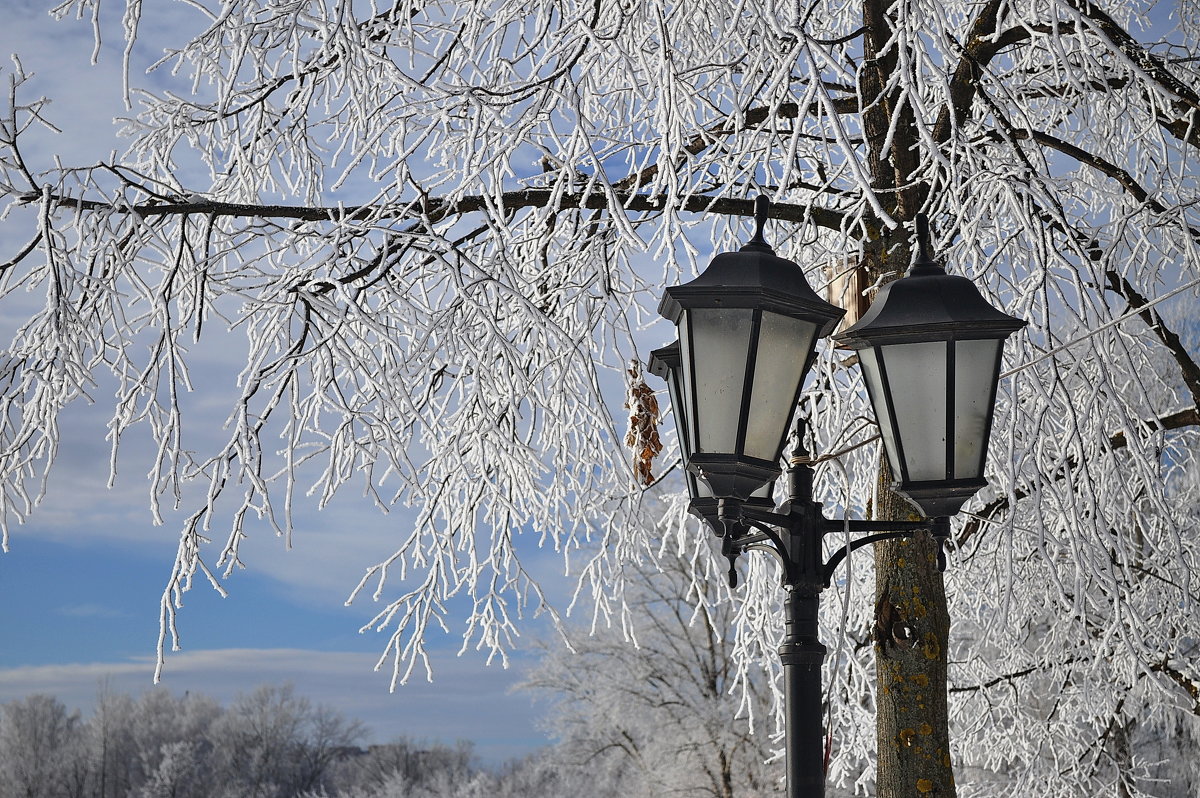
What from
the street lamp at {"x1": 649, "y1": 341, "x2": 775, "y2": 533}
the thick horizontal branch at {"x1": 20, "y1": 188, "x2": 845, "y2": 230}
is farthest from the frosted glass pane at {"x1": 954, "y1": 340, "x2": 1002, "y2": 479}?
the thick horizontal branch at {"x1": 20, "y1": 188, "x2": 845, "y2": 230}

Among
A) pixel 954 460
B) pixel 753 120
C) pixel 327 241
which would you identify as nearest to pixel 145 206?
pixel 327 241

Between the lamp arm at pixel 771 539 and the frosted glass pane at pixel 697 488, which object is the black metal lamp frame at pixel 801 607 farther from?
the frosted glass pane at pixel 697 488

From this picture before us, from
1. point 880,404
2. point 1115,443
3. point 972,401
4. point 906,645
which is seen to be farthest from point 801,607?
point 1115,443

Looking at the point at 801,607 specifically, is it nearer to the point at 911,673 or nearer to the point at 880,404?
the point at 880,404

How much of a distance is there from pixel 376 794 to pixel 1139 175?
2021 centimetres

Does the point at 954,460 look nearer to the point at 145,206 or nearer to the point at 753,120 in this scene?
the point at 753,120

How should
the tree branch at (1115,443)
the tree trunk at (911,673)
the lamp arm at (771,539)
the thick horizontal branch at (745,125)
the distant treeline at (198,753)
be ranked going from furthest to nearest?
the distant treeline at (198,753) < the tree branch at (1115,443) < the thick horizontal branch at (745,125) < the tree trunk at (911,673) < the lamp arm at (771,539)

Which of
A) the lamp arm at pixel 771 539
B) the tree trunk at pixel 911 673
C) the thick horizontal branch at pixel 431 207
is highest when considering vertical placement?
the thick horizontal branch at pixel 431 207

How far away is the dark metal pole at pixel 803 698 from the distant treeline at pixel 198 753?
20695 millimetres

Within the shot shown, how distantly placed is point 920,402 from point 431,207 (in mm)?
1972

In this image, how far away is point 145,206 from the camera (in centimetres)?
335

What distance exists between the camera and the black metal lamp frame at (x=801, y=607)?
2.44m

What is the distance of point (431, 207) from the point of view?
365 centimetres

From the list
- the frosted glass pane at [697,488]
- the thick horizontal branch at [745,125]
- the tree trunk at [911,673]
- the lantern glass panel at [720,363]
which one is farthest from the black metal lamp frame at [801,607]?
the thick horizontal branch at [745,125]
